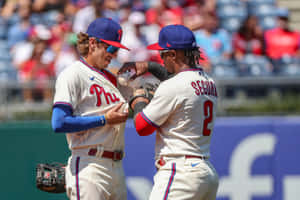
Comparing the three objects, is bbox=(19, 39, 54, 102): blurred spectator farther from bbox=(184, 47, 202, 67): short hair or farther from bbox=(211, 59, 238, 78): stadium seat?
bbox=(184, 47, 202, 67): short hair

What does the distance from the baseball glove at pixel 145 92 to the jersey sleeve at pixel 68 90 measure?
445 millimetres

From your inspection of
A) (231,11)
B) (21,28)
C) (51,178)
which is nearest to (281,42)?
(231,11)

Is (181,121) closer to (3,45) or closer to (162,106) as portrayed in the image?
(162,106)

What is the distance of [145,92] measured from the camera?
389 cm

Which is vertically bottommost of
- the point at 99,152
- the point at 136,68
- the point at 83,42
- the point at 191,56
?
the point at 99,152

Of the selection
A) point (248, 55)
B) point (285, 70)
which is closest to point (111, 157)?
point (285, 70)

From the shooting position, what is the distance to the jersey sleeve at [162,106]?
3.49 m

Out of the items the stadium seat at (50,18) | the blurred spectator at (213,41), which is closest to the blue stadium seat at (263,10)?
the blurred spectator at (213,41)

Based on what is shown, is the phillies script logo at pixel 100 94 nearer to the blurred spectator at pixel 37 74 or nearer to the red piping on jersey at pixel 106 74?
the red piping on jersey at pixel 106 74

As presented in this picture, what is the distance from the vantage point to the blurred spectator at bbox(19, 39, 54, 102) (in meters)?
7.04

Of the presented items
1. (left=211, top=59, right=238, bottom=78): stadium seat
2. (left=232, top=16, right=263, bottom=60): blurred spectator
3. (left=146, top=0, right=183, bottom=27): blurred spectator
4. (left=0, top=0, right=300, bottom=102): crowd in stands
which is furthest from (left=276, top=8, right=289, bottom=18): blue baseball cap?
(left=211, top=59, right=238, bottom=78): stadium seat

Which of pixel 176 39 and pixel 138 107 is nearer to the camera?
pixel 176 39

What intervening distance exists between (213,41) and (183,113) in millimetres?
5472

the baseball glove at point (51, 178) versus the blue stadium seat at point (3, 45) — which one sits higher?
the blue stadium seat at point (3, 45)
